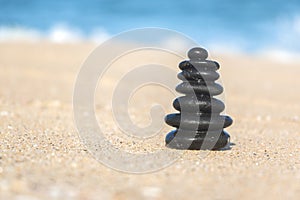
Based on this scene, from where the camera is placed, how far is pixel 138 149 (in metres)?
4.18

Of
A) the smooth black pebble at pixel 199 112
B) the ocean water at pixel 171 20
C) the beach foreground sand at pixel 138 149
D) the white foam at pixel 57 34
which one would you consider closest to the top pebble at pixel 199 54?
the smooth black pebble at pixel 199 112

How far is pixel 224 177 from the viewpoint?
3.32 m

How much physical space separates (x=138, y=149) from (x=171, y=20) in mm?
17315

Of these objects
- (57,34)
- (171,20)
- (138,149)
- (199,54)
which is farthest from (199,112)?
(171,20)

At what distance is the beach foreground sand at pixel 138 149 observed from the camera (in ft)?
9.77

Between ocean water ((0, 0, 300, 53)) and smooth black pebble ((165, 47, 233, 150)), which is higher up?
ocean water ((0, 0, 300, 53))

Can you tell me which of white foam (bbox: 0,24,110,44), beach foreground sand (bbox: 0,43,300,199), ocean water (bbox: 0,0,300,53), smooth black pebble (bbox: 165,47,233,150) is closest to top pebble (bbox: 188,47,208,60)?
smooth black pebble (bbox: 165,47,233,150)

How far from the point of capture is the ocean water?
58.1 feet

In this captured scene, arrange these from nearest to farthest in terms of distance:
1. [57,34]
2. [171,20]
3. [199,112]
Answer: [199,112]
[57,34]
[171,20]

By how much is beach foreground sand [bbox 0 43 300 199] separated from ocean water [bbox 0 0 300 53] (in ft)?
30.5

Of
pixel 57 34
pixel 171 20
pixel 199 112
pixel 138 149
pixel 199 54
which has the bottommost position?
pixel 138 149

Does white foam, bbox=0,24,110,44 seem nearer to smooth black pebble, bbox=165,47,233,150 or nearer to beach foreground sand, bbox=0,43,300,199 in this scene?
beach foreground sand, bbox=0,43,300,199

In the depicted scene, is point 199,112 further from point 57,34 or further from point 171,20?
point 171,20

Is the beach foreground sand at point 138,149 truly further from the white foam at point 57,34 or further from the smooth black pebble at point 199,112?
the white foam at point 57,34
